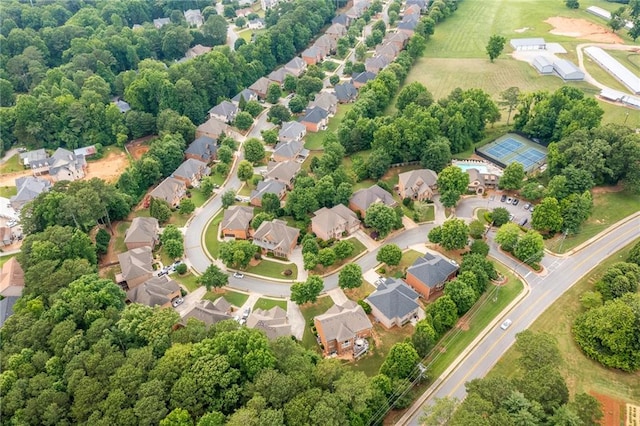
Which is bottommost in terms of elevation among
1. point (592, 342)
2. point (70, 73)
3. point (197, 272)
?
point (197, 272)

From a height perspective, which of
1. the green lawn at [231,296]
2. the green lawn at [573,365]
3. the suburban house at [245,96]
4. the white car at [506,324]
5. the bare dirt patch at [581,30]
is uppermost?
the bare dirt patch at [581,30]

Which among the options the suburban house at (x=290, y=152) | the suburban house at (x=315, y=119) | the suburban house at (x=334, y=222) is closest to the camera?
the suburban house at (x=334, y=222)

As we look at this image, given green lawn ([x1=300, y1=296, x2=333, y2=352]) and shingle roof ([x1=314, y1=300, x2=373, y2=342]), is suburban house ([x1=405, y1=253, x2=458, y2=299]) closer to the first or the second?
shingle roof ([x1=314, y1=300, x2=373, y2=342])

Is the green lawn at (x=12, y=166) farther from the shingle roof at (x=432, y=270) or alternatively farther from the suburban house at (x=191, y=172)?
the shingle roof at (x=432, y=270)

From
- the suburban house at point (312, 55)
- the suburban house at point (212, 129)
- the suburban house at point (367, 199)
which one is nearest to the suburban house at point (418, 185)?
the suburban house at point (367, 199)

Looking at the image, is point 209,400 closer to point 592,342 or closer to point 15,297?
point 15,297

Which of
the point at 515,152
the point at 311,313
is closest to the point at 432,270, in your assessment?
the point at 311,313

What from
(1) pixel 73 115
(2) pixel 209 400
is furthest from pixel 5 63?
(2) pixel 209 400

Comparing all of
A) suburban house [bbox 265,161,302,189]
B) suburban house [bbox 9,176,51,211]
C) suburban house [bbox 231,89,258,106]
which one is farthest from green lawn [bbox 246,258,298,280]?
suburban house [bbox 231,89,258,106]
